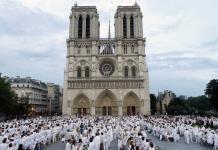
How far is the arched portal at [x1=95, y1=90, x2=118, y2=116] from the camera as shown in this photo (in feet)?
192

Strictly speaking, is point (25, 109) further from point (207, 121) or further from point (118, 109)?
point (207, 121)

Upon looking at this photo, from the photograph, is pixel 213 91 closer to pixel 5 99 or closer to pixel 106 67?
pixel 106 67

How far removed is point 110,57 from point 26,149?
46.9 metres

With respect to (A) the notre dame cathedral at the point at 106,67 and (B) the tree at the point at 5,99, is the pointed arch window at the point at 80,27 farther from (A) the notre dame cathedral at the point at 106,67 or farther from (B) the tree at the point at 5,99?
(B) the tree at the point at 5,99

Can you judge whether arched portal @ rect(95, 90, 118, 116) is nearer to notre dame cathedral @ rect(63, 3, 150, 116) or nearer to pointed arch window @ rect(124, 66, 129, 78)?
notre dame cathedral @ rect(63, 3, 150, 116)

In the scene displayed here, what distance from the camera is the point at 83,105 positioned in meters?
59.2

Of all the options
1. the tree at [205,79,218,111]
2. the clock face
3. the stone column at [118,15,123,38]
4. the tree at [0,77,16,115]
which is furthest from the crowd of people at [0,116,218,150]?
the stone column at [118,15,123,38]

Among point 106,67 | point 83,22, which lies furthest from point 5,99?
point 83,22

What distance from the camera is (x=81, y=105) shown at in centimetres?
5916

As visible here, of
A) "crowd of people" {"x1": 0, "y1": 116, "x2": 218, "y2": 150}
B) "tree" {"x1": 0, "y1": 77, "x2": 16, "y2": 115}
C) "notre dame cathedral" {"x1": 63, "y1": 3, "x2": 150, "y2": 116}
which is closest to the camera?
"crowd of people" {"x1": 0, "y1": 116, "x2": 218, "y2": 150}

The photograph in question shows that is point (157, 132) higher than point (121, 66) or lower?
lower

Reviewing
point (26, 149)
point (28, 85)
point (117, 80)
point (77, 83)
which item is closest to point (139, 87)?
point (117, 80)

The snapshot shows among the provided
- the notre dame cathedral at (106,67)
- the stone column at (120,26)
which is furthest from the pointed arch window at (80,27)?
the stone column at (120,26)

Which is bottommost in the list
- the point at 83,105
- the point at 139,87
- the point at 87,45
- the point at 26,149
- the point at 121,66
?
the point at 26,149
